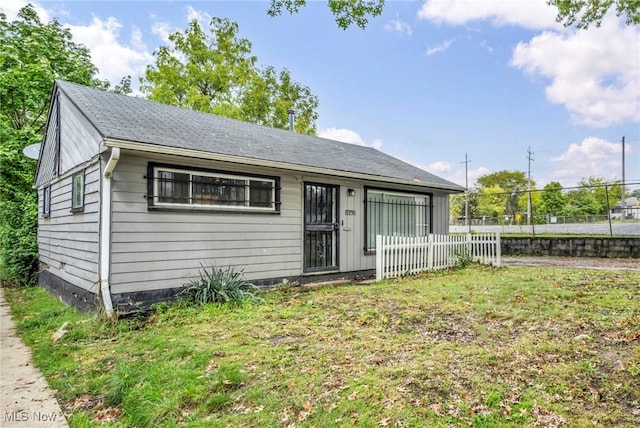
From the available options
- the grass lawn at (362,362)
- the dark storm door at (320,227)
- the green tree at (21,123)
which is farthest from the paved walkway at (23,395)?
the green tree at (21,123)

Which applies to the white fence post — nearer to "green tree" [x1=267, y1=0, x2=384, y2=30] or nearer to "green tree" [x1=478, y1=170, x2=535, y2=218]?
"green tree" [x1=267, y1=0, x2=384, y2=30]

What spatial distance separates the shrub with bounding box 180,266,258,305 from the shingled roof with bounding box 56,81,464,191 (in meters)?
2.05

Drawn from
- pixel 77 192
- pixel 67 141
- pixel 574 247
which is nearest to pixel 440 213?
pixel 574 247

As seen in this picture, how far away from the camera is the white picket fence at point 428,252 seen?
8.27 metres

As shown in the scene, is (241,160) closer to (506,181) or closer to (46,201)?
(46,201)

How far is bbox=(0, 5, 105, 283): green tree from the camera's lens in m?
10.2

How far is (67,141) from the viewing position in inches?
286

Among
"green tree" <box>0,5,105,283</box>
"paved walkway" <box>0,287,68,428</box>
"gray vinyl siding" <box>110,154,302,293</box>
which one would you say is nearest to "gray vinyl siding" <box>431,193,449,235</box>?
"gray vinyl siding" <box>110,154,302,293</box>

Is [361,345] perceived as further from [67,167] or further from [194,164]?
[67,167]

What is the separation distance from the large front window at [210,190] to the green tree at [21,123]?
692cm

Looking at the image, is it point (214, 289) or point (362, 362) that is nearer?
point (362, 362)

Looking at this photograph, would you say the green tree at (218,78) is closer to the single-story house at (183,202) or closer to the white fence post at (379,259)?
the single-story house at (183,202)

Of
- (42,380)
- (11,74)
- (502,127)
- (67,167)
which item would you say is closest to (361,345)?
(42,380)
